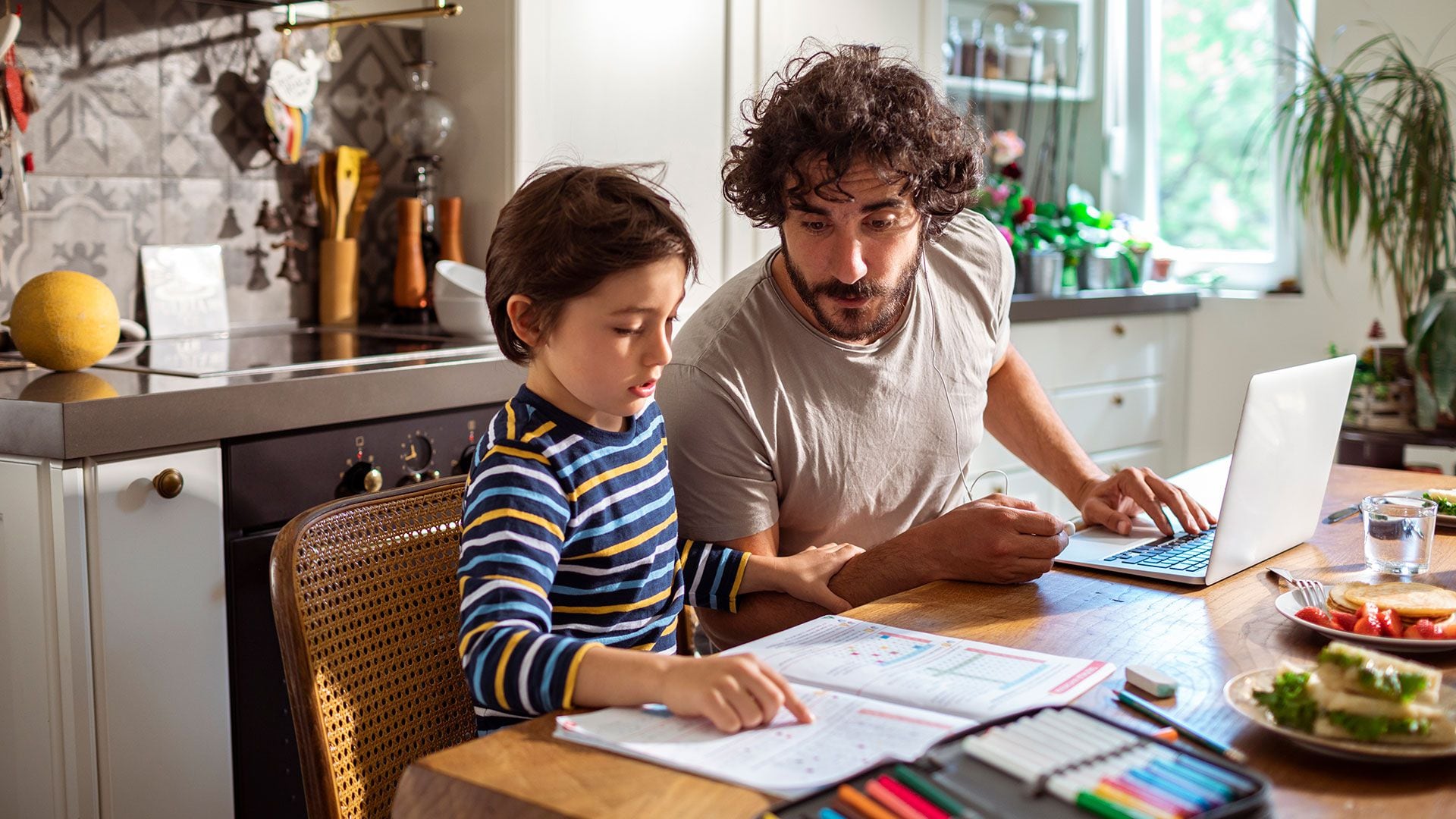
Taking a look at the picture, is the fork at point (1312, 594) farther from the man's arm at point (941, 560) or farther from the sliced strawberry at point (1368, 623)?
the man's arm at point (941, 560)

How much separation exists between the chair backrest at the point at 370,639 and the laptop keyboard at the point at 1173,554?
69cm

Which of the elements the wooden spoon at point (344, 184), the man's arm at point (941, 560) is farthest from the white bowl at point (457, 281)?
the man's arm at point (941, 560)

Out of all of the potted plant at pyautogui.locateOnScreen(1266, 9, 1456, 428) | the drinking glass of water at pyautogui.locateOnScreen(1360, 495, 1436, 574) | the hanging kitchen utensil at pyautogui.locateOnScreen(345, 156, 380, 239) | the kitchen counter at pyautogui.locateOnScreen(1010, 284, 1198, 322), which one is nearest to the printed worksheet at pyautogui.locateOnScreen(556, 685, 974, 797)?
the drinking glass of water at pyautogui.locateOnScreen(1360, 495, 1436, 574)

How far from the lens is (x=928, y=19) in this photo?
132 inches

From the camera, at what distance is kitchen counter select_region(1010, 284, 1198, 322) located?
11.1 feet

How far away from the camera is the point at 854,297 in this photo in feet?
5.14

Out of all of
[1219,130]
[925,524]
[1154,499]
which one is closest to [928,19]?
[1219,130]

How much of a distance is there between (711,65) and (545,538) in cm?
199

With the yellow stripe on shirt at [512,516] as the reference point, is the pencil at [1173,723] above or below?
below

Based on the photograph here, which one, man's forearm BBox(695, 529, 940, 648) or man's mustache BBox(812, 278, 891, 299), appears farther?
man's mustache BBox(812, 278, 891, 299)

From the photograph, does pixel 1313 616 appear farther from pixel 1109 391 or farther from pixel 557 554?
pixel 1109 391

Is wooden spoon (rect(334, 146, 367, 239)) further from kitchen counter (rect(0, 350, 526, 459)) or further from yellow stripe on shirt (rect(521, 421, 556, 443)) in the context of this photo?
yellow stripe on shirt (rect(521, 421, 556, 443))

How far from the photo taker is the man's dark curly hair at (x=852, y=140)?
1508 millimetres

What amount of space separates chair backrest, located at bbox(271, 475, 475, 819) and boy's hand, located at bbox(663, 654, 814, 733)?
0.33 meters
